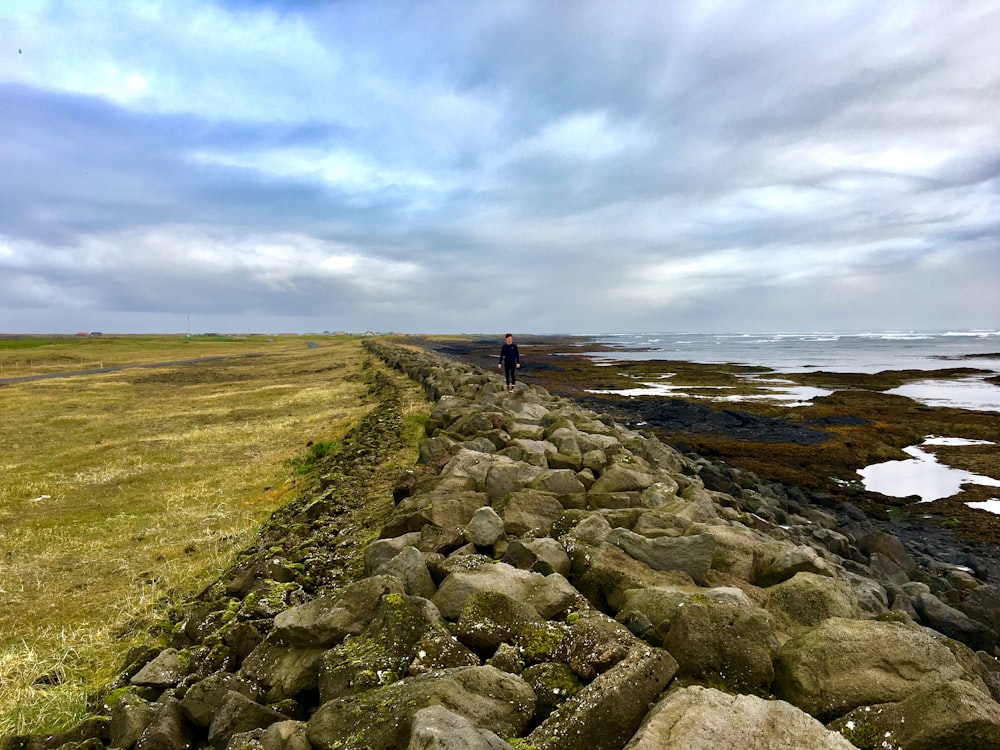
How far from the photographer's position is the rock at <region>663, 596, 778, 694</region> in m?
3.90

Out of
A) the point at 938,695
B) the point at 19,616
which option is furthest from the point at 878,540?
the point at 19,616

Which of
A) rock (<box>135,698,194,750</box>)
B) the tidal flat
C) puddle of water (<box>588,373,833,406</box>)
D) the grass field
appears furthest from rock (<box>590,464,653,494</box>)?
puddle of water (<box>588,373,833,406</box>)

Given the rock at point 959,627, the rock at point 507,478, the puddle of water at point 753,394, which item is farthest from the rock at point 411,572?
the puddle of water at point 753,394

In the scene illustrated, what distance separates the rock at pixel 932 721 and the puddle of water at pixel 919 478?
1962 cm

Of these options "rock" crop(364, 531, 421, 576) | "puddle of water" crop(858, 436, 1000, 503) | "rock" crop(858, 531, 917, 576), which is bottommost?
"puddle of water" crop(858, 436, 1000, 503)

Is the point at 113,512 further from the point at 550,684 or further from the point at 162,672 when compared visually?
the point at 550,684

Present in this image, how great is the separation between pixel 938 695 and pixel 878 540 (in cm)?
1280

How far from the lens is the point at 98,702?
16.4ft

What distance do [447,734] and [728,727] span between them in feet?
5.09

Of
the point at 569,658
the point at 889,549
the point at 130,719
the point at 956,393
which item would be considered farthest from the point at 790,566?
the point at 956,393

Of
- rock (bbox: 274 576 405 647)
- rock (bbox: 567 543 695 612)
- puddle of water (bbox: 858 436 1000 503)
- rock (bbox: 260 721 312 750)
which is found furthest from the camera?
puddle of water (bbox: 858 436 1000 503)

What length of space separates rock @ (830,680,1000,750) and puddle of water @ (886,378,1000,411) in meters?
43.0

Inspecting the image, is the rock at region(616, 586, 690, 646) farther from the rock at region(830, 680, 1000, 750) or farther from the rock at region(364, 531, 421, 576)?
the rock at region(364, 531, 421, 576)

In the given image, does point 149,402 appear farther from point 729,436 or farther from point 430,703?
point 430,703
